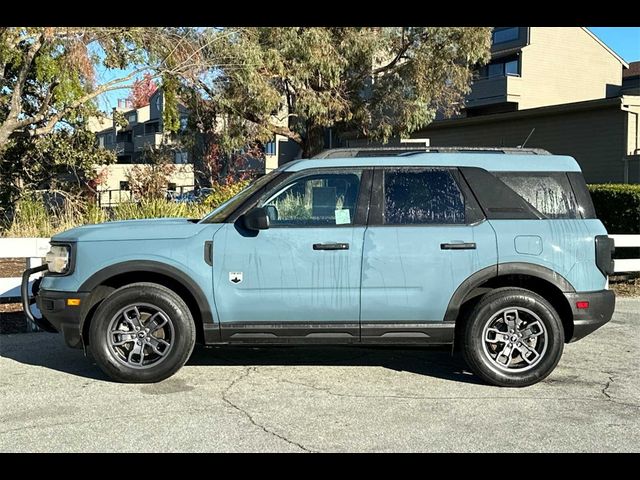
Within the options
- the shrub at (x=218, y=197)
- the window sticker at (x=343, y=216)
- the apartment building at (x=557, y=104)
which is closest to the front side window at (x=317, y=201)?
the window sticker at (x=343, y=216)

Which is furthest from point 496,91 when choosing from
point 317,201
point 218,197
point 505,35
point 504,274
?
point 317,201

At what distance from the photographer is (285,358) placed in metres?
6.46

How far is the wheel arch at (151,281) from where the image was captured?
5.38 metres

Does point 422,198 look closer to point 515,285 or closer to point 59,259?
point 515,285

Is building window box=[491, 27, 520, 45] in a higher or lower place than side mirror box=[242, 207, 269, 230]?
higher

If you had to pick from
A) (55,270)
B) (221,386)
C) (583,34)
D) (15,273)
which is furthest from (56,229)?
(583,34)

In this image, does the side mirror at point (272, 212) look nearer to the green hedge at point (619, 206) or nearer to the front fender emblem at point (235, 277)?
the front fender emblem at point (235, 277)

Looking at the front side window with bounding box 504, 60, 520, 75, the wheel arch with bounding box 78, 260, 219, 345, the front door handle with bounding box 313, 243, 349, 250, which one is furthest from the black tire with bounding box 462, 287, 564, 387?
the front side window with bounding box 504, 60, 520, 75

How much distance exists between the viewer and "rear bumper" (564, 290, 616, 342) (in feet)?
17.9

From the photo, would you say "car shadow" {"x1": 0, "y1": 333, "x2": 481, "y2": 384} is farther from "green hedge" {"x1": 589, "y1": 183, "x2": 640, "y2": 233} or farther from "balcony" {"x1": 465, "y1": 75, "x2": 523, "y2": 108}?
"balcony" {"x1": 465, "y1": 75, "x2": 523, "y2": 108}

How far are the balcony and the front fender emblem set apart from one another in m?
27.6

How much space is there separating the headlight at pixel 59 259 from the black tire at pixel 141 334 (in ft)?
1.59
